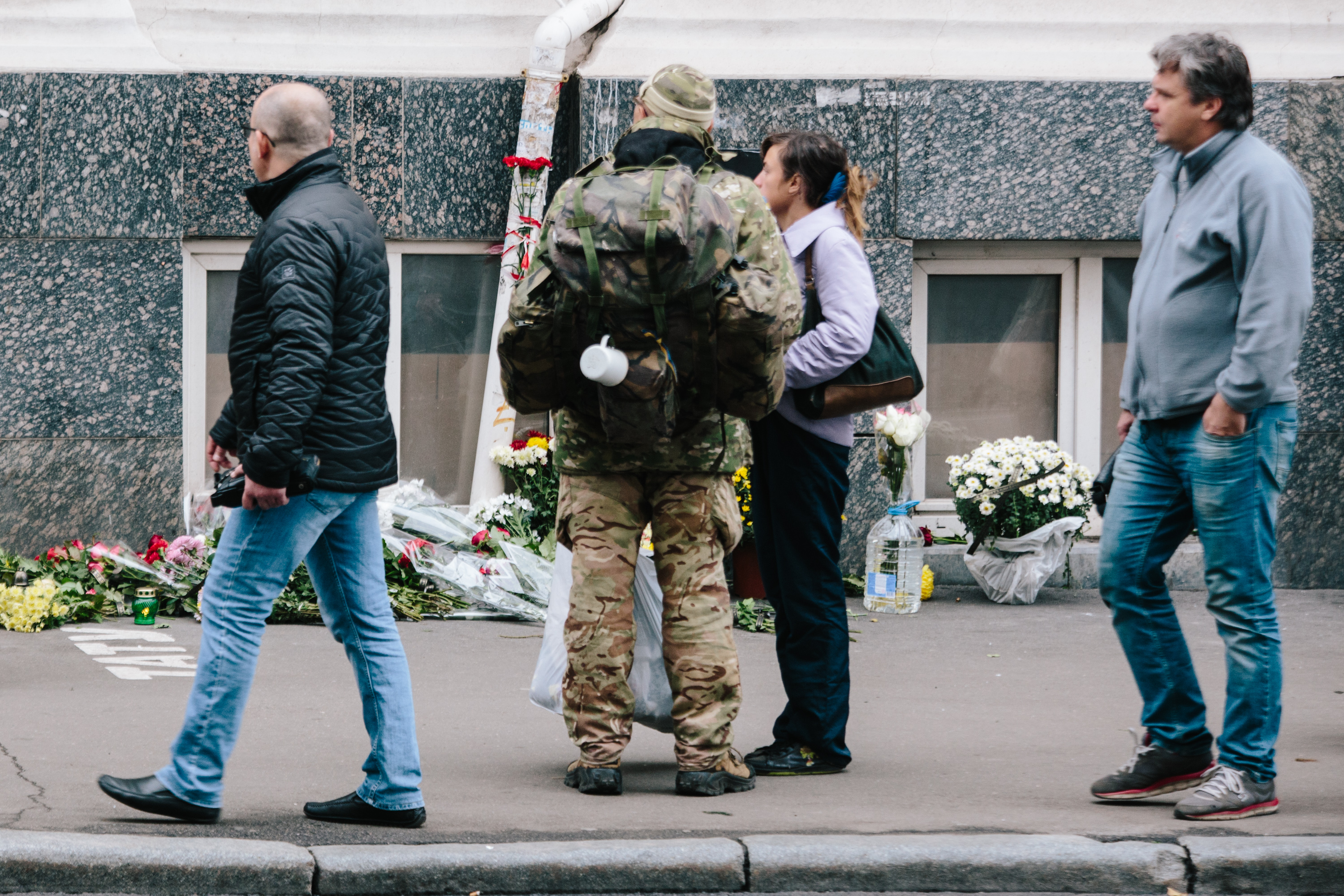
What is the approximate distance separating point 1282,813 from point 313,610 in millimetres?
4283

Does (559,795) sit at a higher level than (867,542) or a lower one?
lower

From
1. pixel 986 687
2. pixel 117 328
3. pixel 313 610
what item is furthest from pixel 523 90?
pixel 986 687

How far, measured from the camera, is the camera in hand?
11.6 feet

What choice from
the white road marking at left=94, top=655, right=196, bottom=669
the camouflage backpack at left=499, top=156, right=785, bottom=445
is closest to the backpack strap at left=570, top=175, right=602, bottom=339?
the camouflage backpack at left=499, top=156, right=785, bottom=445

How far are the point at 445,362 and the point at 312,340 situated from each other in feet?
15.5

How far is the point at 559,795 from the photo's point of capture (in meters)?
4.09

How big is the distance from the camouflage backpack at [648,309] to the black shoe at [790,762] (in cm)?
109

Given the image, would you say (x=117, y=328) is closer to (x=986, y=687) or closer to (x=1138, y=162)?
(x=986, y=687)

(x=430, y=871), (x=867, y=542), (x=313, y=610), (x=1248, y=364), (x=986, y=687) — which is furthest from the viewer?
(x=867, y=542)

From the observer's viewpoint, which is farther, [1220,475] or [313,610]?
[313,610]

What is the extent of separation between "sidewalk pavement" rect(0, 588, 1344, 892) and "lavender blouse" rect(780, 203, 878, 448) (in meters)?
1.07

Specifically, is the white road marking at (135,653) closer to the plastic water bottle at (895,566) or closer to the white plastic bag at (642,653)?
the white plastic bag at (642,653)

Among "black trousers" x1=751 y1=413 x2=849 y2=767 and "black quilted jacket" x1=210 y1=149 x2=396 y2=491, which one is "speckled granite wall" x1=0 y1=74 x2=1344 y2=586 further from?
"black quilted jacket" x1=210 y1=149 x2=396 y2=491

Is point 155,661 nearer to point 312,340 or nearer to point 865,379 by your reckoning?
point 312,340
